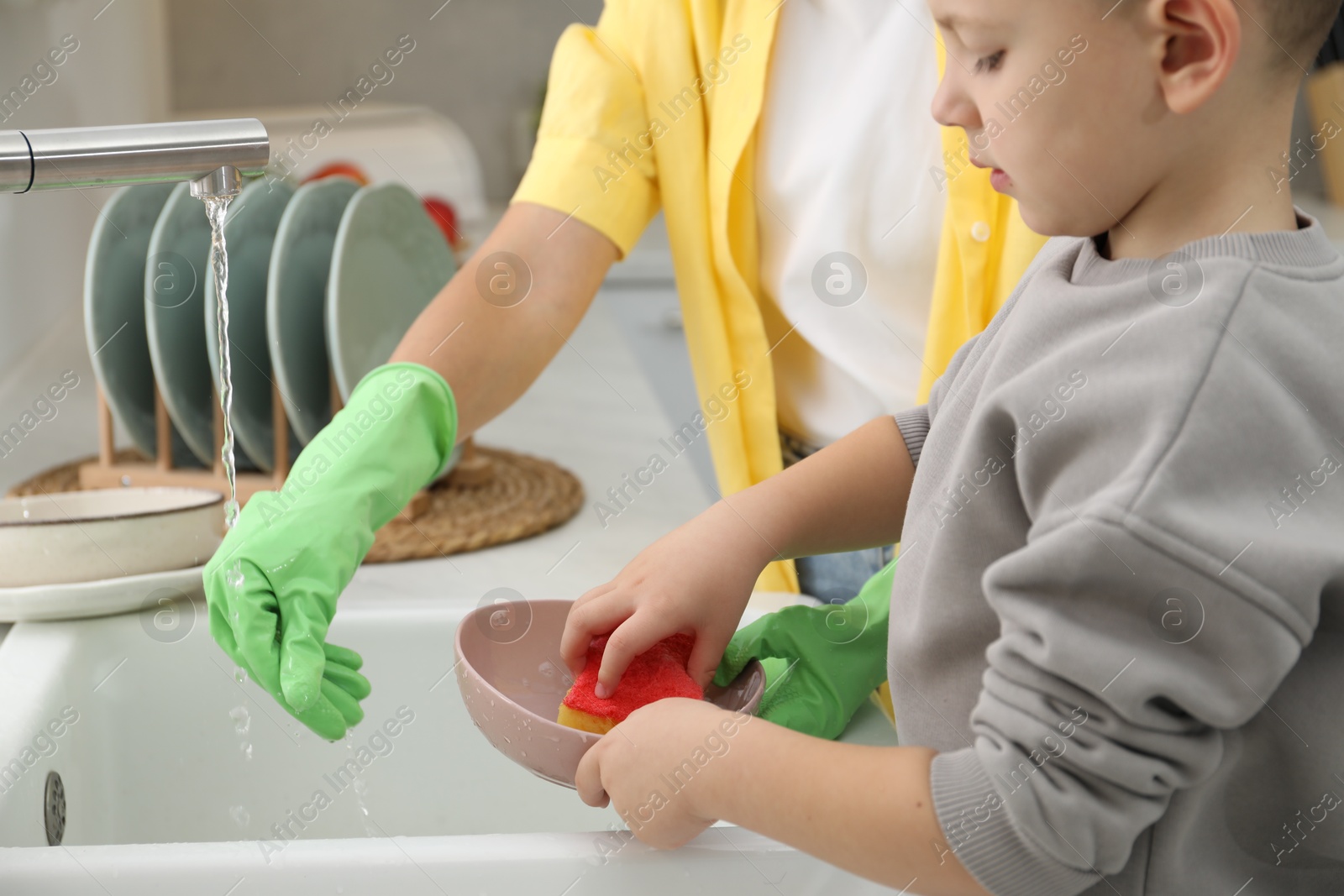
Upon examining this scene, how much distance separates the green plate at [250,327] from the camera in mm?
1164

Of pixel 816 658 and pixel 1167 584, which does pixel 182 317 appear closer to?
pixel 816 658

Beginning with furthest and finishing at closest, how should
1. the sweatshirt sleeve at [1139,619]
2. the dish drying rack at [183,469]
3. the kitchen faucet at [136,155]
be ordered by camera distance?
the dish drying rack at [183,469]
the kitchen faucet at [136,155]
the sweatshirt sleeve at [1139,619]

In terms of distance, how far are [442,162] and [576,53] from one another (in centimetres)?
156

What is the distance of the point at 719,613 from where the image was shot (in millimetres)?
606

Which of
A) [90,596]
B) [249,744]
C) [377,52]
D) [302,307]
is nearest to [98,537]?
[90,596]

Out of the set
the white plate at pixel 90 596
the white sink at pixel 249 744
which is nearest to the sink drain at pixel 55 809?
the white sink at pixel 249 744

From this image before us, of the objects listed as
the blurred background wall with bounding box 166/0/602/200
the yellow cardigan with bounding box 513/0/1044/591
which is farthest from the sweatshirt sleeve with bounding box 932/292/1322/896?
the blurred background wall with bounding box 166/0/602/200

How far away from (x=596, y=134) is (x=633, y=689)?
45cm

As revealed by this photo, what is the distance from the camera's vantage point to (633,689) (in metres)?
0.58

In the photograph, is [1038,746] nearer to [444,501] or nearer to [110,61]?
[444,501]

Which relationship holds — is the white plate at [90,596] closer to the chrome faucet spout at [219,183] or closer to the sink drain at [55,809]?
the sink drain at [55,809]

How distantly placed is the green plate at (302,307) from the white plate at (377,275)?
23 mm

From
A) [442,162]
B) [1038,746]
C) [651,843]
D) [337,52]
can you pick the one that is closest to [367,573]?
[651,843]

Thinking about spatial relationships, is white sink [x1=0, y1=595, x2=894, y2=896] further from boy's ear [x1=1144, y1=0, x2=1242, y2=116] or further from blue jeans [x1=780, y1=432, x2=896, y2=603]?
boy's ear [x1=1144, y1=0, x2=1242, y2=116]
